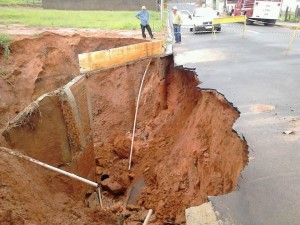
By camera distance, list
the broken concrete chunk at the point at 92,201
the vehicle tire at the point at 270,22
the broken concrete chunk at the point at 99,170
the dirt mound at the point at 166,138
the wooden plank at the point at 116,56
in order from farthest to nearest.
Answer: the vehicle tire at the point at 270,22 → the wooden plank at the point at 116,56 → the broken concrete chunk at the point at 99,170 → the broken concrete chunk at the point at 92,201 → the dirt mound at the point at 166,138

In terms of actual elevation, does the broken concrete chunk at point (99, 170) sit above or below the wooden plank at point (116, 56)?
below

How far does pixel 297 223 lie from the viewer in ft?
10.5

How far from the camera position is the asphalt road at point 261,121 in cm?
348

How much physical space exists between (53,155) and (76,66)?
5912 mm

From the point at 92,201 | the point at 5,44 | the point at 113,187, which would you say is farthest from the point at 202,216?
the point at 5,44

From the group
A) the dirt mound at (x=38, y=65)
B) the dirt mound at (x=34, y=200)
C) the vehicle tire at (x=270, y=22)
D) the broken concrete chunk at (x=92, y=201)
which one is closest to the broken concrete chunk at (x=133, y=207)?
the dirt mound at (x=34, y=200)

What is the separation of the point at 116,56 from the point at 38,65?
3.63 meters

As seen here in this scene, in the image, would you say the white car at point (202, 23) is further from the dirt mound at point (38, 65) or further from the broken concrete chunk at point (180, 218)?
the broken concrete chunk at point (180, 218)

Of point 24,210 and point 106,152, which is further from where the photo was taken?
point 106,152

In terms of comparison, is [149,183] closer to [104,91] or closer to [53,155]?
[53,155]

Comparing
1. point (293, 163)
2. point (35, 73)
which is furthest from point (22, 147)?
point (35, 73)

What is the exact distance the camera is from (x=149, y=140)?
355 inches

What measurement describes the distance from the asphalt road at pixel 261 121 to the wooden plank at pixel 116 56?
0.99m

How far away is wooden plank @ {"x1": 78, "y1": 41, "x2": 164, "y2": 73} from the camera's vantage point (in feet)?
28.5
